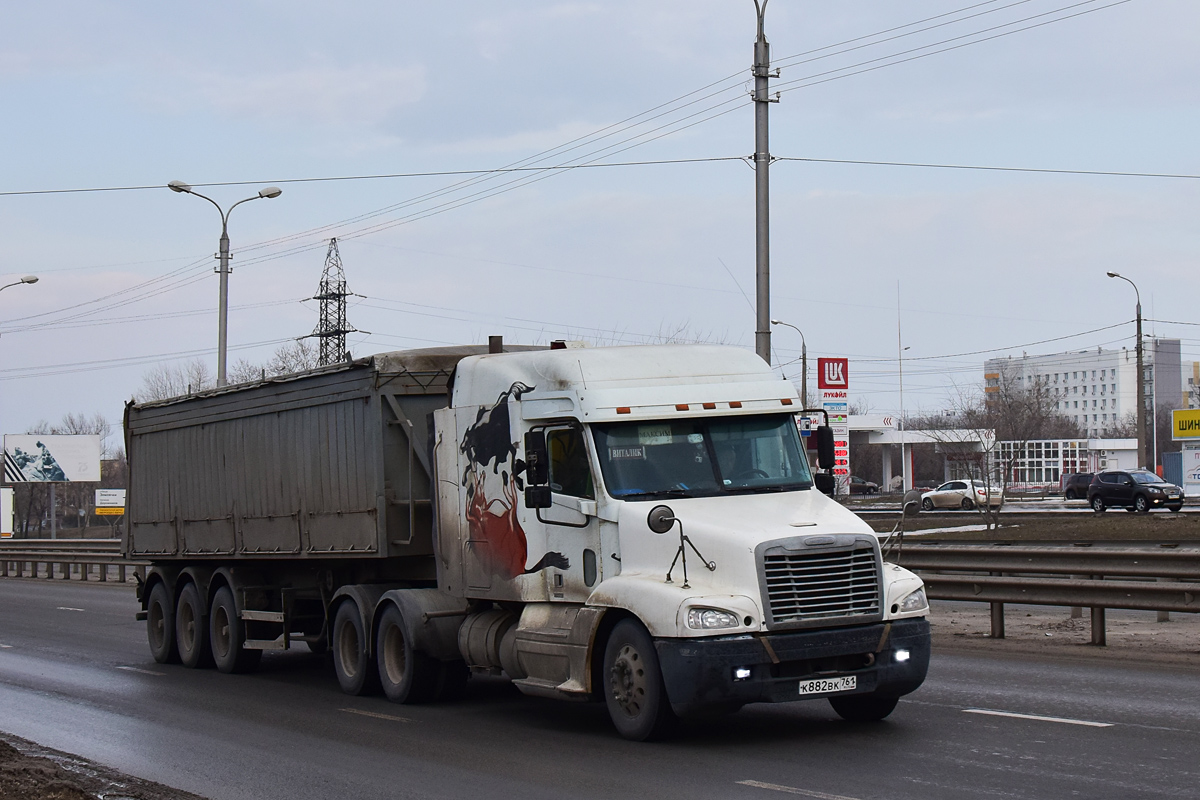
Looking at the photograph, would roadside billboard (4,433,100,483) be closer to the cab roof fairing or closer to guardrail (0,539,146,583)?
guardrail (0,539,146,583)

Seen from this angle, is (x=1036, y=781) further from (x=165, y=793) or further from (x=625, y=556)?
(x=165, y=793)

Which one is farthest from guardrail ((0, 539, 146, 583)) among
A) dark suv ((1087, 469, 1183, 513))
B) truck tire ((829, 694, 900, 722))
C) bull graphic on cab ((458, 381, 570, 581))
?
dark suv ((1087, 469, 1183, 513))

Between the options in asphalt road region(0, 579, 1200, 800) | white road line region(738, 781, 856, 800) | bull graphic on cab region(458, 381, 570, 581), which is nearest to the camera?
white road line region(738, 781, 856, 800)

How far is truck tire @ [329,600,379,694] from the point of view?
509 inches

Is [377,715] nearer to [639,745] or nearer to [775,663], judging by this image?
[639,745]

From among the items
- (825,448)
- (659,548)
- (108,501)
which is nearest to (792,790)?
(659,548)

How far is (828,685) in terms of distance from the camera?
364 inches

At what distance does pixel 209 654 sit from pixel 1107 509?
144ft

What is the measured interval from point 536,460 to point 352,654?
13.6 feet

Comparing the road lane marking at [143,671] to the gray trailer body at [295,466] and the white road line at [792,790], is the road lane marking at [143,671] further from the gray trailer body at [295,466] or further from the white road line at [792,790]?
the white road line at [792,790]

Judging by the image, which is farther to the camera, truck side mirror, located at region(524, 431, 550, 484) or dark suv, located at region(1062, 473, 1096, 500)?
dark suv, located at region(1062, 473, 1096, 500)

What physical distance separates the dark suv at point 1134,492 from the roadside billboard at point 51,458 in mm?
59330

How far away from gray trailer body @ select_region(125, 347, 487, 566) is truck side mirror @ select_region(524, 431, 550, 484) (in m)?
2.42

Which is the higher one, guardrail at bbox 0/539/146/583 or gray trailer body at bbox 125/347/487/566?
gray trailer body at bbox 125/347/487/566
